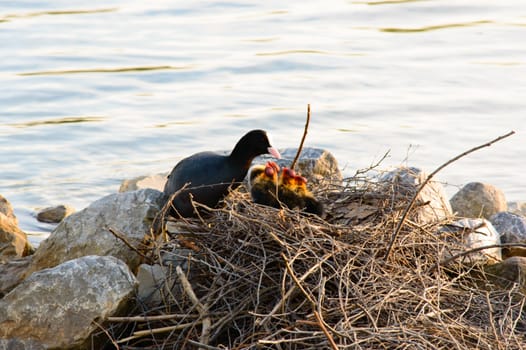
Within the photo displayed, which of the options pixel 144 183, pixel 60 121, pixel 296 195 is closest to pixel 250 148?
pixel 296 195

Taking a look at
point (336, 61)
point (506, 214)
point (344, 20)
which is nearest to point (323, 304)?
point (506, 214)

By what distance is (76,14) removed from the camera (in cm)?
1536

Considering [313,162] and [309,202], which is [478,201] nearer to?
[313,162]

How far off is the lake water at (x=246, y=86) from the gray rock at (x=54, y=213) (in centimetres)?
14

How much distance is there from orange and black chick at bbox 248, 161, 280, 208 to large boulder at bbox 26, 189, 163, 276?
2.91 feet

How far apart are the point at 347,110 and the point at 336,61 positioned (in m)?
1.75

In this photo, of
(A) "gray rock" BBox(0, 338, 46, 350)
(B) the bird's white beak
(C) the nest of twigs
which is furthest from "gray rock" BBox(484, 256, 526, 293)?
(A) "gray rock" BBox(0, 338, 46, 350)

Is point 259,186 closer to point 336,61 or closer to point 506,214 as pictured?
point 506,214

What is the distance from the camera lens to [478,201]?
307 inches

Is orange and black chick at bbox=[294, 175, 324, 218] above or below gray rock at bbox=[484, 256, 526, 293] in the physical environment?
above

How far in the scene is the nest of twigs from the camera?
15.3 ft

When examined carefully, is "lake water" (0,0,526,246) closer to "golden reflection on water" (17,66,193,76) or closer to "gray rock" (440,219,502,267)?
"golden reflection on water" (17,66,193,76)

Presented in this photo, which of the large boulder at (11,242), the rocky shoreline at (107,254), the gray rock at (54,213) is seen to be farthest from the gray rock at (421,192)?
the gray rock at (54,213)

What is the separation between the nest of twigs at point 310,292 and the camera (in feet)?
15.3
